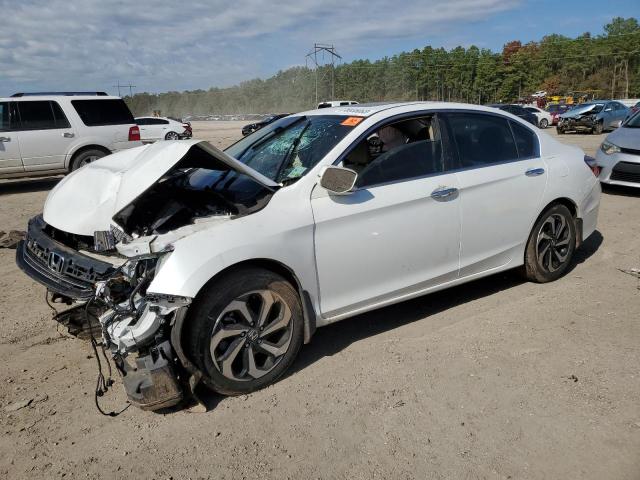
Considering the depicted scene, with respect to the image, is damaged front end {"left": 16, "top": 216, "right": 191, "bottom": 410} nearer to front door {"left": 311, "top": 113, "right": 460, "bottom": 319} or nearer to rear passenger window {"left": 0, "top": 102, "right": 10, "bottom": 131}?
front door {"left": 311, "top": 113, "right": 460, "bottom": 319}

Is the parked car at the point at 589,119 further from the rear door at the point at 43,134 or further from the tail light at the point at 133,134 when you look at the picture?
the rear door at the point at 43,134

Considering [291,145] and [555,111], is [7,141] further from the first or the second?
[555,111]

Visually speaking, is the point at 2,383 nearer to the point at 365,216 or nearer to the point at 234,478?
the point at 234,478

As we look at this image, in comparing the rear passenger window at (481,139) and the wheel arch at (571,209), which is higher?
the rear passenger window at (481,139)

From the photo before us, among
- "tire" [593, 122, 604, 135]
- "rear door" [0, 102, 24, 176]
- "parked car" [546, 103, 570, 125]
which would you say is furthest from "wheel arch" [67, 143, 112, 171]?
"parked car" [546, 103, 570, 125]

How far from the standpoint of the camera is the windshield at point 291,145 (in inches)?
149

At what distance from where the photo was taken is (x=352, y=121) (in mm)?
3943

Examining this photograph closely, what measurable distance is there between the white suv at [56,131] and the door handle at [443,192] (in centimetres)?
964

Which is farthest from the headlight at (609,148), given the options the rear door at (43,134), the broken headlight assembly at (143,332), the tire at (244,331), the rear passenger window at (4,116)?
the rear passenger window at (4,116)

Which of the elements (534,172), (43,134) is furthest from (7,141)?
(534,172)

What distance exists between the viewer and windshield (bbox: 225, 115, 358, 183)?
149 inches

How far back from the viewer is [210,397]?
334 centimetres

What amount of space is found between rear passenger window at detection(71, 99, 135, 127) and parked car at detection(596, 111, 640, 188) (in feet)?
32.6

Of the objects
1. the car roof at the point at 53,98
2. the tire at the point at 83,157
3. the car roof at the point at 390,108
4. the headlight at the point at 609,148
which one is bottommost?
the headlight at the point at 609,148
